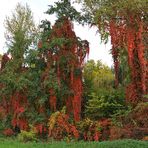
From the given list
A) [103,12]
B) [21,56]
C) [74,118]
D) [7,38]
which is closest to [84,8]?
[103,12]

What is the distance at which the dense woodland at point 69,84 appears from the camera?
23.0m

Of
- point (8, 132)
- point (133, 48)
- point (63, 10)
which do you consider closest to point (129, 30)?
point (133, 48)

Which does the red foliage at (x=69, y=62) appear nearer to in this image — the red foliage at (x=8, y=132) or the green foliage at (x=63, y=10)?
the green foliage at (x=63, y=10)

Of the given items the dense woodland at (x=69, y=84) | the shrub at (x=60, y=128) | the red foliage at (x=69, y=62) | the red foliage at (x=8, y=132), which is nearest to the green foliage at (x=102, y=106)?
the dense woodland at (x=69, y=84)

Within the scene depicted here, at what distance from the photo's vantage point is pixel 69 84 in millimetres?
24656

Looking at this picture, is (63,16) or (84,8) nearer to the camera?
(63,16)

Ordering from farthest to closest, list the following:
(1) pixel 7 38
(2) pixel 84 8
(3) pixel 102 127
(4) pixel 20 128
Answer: (1) pixel 7 38, (2) pixel 84 8, (4) pixel 20 128, (3) pixel 102 127

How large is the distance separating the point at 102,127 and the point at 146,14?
666 centimetres

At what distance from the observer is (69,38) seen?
25000mm

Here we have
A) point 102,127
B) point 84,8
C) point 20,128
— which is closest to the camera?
point 102,127

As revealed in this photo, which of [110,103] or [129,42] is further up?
[129,42]

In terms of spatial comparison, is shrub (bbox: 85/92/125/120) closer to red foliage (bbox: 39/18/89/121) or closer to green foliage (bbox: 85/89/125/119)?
green foliage (bbox: 85/89/125/119)

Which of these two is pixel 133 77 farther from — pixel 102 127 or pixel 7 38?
pixel 7 38

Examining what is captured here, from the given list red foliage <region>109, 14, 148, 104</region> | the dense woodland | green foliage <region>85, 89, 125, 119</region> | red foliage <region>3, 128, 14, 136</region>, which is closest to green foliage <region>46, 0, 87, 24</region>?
the dense woodland
